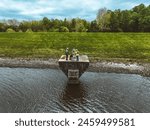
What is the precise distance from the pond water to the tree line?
61.4 m

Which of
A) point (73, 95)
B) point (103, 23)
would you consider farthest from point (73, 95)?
point (103, 23)

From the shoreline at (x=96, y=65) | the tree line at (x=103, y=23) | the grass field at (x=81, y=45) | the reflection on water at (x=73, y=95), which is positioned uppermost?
the tree line at (x=103, y=23)

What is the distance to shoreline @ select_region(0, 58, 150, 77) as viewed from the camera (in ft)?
138

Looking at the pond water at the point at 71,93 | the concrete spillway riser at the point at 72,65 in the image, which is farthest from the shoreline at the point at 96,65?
the concrete spillway riser at the point at 72,65

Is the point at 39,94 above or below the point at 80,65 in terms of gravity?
below

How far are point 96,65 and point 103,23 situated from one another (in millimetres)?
62385

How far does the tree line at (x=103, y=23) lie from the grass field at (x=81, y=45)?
26.5 metres

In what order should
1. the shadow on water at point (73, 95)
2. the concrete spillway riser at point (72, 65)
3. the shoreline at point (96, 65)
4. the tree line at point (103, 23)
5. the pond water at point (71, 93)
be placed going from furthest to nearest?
the tree line at point (103, 23)
the shoreline at point (96, 65)
the concrete spillway riser at point (72, 65)
the shadow on water at point (73, 95)
the pond water at point (71, 93)

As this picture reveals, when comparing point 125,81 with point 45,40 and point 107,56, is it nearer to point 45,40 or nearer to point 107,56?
point 107,56

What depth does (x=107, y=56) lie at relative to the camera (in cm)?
5369

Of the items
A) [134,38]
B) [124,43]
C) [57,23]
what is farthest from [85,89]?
[57,23]

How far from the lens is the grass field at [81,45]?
54719 mm

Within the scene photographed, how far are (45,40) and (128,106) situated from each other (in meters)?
44.9

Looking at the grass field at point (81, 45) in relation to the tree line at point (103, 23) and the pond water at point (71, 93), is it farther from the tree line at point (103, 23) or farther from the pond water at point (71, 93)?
the tree line at point (103, 23)
